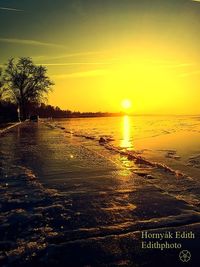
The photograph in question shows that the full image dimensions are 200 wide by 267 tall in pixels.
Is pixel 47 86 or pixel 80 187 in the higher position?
pixel 47 86

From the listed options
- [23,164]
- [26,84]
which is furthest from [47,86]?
[23,164]

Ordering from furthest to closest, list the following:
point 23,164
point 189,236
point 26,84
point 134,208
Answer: point 26,84, point 23,164, point 134,208, point 189,236

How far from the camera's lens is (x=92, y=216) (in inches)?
196

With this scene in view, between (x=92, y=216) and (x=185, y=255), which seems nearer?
(x=185, y=255)

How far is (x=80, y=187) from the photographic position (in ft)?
23.0

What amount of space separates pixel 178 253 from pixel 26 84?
69090 millimetres

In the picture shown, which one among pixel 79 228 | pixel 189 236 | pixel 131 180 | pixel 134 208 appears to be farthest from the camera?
pixel 131 180

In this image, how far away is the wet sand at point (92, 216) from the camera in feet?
11.9

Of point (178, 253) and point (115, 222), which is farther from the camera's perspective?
point (115, 222)

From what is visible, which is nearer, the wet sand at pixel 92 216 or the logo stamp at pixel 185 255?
the logo stamp at pixel 185 255

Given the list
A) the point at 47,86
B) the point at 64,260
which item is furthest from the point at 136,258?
the point at 47,86

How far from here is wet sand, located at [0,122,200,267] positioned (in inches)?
143

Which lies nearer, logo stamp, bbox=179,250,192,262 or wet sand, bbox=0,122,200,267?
logo stamp, bbox=179,250,192,262

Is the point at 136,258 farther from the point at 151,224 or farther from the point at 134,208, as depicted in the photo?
the point at 134,208
